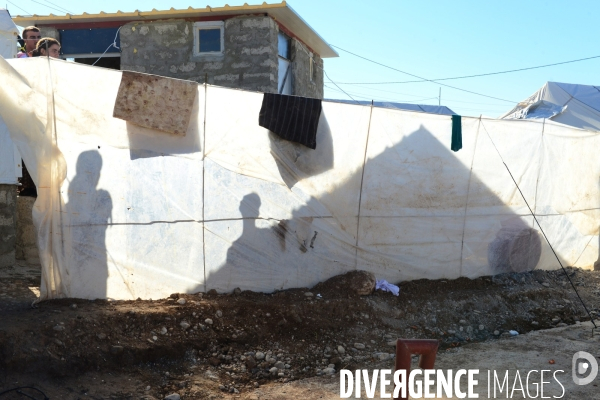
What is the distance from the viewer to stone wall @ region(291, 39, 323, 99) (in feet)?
40.3

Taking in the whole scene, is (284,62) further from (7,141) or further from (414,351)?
(414,351)

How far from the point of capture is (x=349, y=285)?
255 inches

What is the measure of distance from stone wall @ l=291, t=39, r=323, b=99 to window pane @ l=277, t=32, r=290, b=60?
0.46ft

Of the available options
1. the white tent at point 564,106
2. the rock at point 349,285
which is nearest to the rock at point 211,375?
the rock at point 349,285

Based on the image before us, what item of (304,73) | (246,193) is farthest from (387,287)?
(304,73)

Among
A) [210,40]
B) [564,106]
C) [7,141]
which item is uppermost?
[210,40]

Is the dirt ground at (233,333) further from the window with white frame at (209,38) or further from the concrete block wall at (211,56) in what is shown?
the window with white frame at (209,38)

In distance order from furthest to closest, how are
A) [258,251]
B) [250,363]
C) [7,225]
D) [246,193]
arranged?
1. [7,225]
2. [258,251]
3. [246,193]
4. [250,363]

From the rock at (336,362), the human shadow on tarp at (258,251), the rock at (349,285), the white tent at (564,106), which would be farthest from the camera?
the white tent at (564,106)

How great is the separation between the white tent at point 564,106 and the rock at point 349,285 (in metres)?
8.47

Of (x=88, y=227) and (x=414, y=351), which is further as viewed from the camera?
(x=88, y=227)

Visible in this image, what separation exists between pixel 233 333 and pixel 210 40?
23.7 feet

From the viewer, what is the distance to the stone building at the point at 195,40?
10.8 m

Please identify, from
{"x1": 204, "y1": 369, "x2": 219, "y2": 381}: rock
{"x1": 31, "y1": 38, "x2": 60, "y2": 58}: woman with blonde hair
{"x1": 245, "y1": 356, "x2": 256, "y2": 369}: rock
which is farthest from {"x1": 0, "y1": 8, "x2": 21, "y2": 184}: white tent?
{"x1": 245, "y1": 356, "x2": 256, "y2": 369}: rock
